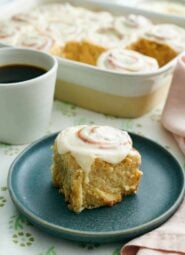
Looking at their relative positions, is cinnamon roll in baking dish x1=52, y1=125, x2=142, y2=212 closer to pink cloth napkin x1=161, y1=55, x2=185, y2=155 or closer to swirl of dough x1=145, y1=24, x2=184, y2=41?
pink cloth napkin x1=161, y1=55, x2=185, y2=155

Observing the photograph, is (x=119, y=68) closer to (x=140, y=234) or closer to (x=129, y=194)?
(x=129, y=194)

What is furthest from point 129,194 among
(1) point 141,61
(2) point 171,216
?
(1) point 141,61

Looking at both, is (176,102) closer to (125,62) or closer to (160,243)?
(125,62)

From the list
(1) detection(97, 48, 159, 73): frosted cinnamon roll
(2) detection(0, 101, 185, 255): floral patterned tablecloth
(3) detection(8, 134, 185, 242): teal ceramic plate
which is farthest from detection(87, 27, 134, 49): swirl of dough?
(3) detection(8, 134, 185, 242): teal ceramic plate

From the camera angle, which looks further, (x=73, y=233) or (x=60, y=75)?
(x=60, y=75)

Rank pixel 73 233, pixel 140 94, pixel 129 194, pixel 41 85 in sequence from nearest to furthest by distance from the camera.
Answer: pixel 73 233 < pixel 129 194 < pixel 41 85 < pixel 140 94

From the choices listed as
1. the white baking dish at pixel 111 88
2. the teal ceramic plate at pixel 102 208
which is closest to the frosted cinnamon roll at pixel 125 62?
the white baking dish at pixel 111 88
